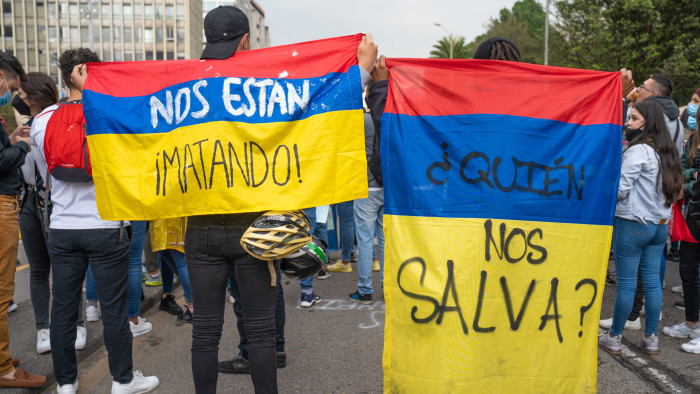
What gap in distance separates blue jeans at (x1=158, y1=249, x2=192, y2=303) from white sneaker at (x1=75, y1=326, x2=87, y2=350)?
0.86m

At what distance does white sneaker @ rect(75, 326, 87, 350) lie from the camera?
4.16 metres

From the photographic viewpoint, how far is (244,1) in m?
84.4

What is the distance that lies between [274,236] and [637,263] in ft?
9.39

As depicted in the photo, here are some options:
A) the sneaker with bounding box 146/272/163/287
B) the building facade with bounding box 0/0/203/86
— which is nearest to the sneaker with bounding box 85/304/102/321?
the sneaker with bounding box 146/272/163/287

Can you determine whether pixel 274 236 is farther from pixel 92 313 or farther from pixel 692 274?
pixel 692 274

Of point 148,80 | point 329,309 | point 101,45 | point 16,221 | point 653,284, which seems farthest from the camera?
point 101,45

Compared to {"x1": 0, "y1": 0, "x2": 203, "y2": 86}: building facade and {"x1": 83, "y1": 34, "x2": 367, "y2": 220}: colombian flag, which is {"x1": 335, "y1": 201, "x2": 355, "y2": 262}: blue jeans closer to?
{"x1": 83, "y1": 34, "x2": 367, "y2": 220}: colombian flag

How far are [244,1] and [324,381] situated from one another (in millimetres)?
88007

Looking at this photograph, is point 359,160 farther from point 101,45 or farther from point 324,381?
point 101,45

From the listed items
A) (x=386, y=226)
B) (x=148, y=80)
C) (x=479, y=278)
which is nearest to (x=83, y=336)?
(x=148, y=80)

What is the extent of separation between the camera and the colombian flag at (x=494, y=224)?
2713mm

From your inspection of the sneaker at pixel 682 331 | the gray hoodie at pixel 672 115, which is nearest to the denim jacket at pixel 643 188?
the sneaker at pixel 682 331

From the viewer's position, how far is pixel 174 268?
505 centimetres

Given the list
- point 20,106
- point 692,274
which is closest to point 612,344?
point 692,274
